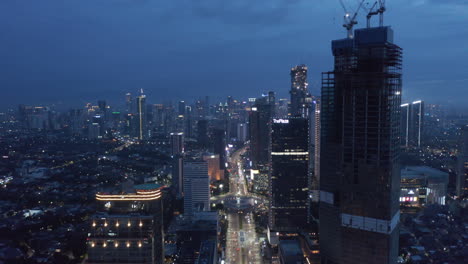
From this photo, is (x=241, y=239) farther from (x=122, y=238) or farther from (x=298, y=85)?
(x=298, y=85)

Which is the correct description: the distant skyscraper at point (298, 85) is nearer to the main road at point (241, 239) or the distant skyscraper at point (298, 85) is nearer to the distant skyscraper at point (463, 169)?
the main road at point (241, 239)

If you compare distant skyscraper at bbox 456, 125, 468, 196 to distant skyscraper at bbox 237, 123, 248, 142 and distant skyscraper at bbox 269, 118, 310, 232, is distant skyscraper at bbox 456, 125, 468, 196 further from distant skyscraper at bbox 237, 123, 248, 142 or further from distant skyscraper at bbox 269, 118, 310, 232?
distant skyscraper at bbox 237, 123, 248, 142

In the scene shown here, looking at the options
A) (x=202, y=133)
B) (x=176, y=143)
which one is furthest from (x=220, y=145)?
(x=202, y=133)

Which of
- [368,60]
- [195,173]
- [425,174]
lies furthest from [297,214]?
[368,60]

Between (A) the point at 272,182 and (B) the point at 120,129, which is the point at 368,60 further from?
(B) the point at 120,129

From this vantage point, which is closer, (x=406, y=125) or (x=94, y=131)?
(x=406, y=125)

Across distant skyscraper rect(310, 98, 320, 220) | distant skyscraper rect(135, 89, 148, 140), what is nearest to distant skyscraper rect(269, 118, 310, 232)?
distant skyscraper rect(310, 98, 320, 220)
